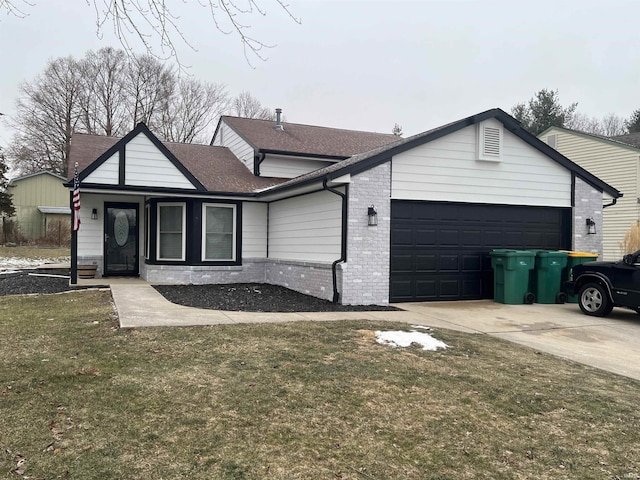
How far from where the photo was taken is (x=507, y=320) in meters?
8.87

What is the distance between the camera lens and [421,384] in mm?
4750

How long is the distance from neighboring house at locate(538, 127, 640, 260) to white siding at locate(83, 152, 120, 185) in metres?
18.0

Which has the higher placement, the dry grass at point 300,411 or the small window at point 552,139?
the small window at point 552,139

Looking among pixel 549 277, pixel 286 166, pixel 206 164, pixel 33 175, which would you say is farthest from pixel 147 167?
pixel 33 175

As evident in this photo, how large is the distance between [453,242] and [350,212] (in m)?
2.83

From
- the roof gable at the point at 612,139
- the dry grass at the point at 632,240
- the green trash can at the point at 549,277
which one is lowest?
the green trash can at the point at 549,277

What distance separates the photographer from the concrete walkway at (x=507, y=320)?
666cm

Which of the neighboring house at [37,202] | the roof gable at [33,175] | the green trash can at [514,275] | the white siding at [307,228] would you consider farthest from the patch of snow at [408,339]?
the roof gable at [33,175]

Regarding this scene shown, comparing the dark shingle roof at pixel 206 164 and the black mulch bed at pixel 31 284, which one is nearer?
the black mulch bed at pixel 31 284

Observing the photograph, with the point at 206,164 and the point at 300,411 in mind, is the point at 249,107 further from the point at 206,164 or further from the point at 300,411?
the point at 300,411

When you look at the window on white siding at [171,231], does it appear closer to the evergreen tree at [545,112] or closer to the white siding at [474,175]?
the white siding at [474,175]

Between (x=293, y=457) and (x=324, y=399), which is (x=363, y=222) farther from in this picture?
(x=293, y=457)

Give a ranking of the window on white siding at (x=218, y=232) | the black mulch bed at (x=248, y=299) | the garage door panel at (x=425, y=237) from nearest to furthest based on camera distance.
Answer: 1. the black mulch bed at (x=248, y=299)
2. the garage door panel at (x=425, y=237)
3. the window on white siding at (x=218, y=232)

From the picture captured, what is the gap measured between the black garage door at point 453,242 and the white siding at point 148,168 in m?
6.12
